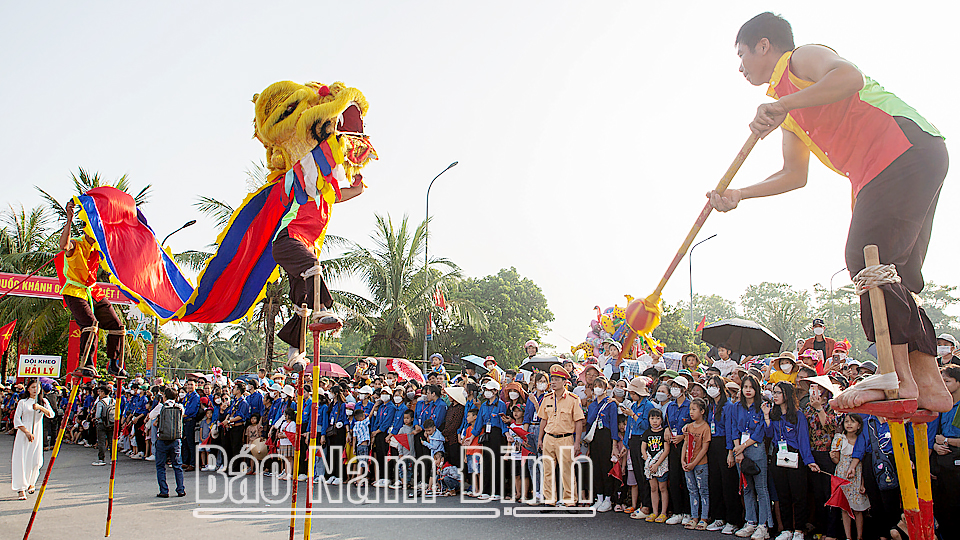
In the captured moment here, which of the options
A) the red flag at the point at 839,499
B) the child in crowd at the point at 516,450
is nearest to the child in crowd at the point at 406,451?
the child in crowd at the point at 516,450

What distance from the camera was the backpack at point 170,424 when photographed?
9805 millimetres

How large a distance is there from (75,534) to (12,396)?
16.3m

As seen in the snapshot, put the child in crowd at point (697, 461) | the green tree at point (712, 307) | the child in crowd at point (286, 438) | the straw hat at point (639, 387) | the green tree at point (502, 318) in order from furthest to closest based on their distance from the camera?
the green tree at point (712, 307) → the green tree at point (502, 318) → the child in crowd at point (286, 438) → the straw hat at point (639, 387) → the child in crowd at point (697, 461)

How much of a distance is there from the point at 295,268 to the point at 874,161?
11.9 feet

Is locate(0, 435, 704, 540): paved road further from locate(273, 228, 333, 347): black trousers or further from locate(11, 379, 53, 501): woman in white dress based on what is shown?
locate(273, 228, 333, 347): black trousers

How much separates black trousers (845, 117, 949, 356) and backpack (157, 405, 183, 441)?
9.90m

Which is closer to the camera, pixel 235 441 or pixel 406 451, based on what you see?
pixel 406 451

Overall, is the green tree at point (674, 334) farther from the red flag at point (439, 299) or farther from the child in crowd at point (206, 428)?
the child in crowd at point (206, 428)

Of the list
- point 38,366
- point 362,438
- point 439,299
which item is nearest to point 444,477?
point 362,438

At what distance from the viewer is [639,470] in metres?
8.03

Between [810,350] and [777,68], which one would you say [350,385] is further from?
[777,68]

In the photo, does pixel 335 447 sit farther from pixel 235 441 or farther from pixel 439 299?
pixel 439 299

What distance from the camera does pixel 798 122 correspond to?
264 cm

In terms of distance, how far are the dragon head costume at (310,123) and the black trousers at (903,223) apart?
3.62 metres
